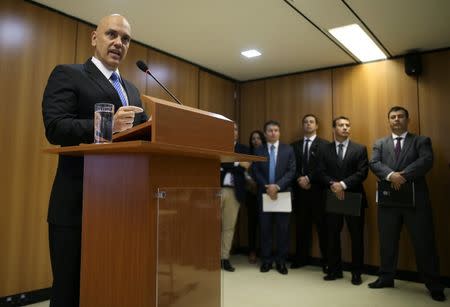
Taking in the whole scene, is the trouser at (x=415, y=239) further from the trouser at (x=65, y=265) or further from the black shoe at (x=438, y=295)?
the trouser at (x=65, y=265)

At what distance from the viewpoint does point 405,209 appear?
3.47m

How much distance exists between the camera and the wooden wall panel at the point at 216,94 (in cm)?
497

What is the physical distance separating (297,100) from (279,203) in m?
1.70

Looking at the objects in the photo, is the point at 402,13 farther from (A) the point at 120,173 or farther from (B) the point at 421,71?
(A) the point at 120,173

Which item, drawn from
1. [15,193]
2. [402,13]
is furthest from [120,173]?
[402,13]

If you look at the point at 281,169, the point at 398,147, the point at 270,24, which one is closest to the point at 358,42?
the point at 270,24

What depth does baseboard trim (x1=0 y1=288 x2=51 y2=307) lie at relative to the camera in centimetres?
279

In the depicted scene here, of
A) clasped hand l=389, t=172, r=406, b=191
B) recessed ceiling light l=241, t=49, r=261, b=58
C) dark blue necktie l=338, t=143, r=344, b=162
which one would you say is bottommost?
clasped hand l=389, t=172, r=406, b=191

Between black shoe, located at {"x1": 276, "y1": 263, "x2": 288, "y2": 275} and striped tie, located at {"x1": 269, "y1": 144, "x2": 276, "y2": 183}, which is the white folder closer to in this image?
striped tie, located at {"x1": 269, "y1": 144, "x2": 276, "y2": 183}

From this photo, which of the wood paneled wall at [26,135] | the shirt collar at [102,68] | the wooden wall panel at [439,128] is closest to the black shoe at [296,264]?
the wooden wall panel at [439,128]

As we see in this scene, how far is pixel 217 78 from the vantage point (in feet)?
17.3

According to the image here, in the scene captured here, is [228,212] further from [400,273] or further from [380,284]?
[400,273]

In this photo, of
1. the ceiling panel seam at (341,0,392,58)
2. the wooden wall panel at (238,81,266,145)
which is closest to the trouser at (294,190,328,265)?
the wooden wall panel at (238,81,266,145)

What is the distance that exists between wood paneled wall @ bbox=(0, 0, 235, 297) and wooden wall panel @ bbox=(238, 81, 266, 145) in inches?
101
